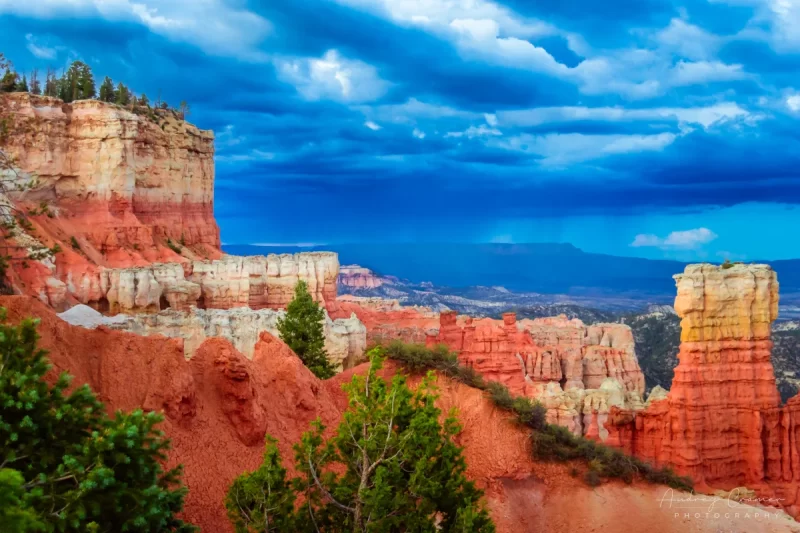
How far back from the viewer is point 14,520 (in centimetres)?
682

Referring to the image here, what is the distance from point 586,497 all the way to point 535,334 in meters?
45.1

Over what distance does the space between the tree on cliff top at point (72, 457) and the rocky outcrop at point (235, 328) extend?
21689 millimetres

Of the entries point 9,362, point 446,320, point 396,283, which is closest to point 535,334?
point 446,320

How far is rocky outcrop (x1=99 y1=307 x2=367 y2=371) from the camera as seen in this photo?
33156 millimetres

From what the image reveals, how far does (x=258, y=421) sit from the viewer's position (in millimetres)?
16469

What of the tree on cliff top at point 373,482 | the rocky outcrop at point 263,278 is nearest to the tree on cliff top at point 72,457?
the tree on cliff top at point 373,482

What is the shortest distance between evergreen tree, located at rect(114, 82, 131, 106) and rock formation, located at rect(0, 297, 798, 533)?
43863mm

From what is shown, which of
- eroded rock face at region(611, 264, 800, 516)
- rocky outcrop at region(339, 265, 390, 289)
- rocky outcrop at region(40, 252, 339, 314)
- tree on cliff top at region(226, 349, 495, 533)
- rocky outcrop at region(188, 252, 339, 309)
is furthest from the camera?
rocky outcrop at region(339, 265, 390, 289)

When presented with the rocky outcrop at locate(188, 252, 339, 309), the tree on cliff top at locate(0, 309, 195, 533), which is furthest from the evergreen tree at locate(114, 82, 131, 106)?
the tree on cliff top at locate(0, 309, 195, 533)

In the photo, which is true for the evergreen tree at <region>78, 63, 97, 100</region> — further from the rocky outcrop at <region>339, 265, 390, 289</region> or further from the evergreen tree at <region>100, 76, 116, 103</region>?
the rocky outcrop at <region>339, 265, 390, 289</region>

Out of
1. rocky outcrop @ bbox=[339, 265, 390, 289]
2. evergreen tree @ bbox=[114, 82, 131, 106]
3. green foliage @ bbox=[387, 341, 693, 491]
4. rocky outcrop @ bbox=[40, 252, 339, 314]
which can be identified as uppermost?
evergreen tree @ bbox=[114, 82, 131, 106]

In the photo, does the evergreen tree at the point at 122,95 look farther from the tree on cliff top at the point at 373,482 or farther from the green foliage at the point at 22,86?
the tree on cliff top at the point at 373,482

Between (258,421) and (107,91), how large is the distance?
5064 centimetres

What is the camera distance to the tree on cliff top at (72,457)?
26.3 feet
